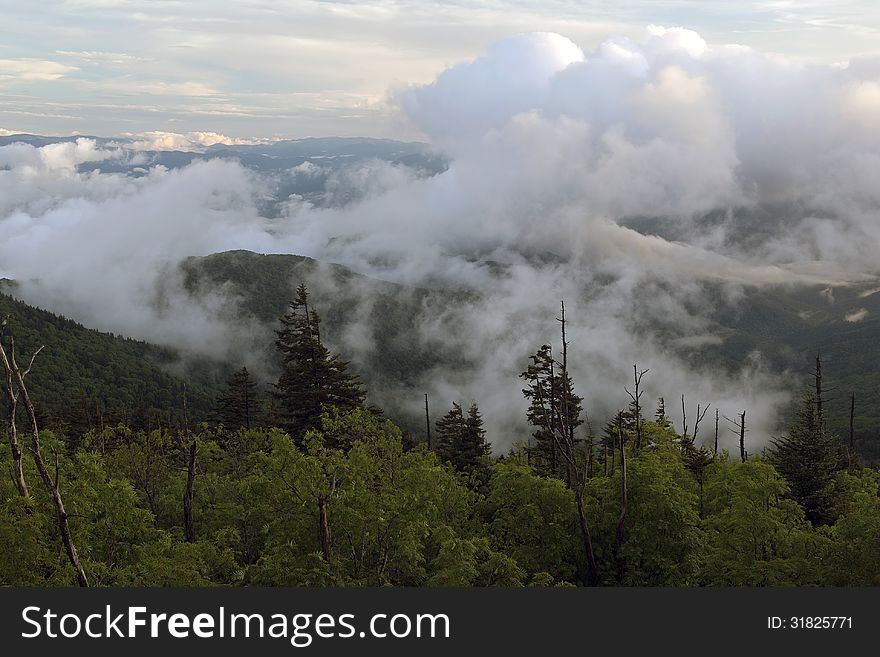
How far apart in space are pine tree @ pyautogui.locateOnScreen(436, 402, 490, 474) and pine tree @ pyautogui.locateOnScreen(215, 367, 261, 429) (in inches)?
776

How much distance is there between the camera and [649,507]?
26672 millimetres

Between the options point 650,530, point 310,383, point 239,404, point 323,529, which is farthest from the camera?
point 239,404

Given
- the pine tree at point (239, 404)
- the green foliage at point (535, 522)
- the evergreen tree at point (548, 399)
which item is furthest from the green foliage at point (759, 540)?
the pine tree at point (239, 404)

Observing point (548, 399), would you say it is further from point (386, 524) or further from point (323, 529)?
point (323, 529)

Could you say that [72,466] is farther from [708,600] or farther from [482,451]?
[482,451]

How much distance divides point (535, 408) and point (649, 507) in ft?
102

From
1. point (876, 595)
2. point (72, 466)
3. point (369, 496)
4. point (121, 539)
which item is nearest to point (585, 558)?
point (369, 496)

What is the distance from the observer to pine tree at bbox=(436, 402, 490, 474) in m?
59.4

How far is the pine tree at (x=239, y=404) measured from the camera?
2746 inches

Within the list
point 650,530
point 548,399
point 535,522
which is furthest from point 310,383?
point 650,530

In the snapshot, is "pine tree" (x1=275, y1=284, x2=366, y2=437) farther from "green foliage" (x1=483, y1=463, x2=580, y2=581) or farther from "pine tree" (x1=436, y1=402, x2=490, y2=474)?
"green foliage" (x1=483, y1=463, x2=580, y2=581)

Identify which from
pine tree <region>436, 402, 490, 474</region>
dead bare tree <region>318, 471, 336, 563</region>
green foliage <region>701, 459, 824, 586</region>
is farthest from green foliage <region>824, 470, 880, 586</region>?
pine tree <region>436, 402, 490, 474</region>

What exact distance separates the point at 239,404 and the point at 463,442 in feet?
78.5

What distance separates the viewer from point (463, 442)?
62.2m
